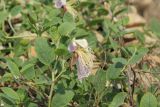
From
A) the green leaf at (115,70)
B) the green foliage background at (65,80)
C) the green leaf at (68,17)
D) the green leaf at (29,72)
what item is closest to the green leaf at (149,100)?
the green foliage background at (65,80)

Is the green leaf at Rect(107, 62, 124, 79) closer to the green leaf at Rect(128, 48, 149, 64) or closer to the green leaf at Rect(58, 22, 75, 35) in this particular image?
the green leaf at Rect(128, 48, 149, 64)

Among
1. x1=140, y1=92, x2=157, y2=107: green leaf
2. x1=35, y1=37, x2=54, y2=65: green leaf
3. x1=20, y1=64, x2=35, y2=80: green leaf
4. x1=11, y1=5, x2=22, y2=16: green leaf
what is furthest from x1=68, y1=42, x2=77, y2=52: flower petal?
x1=11, y1=5, x2=22, y2=16: green leaf

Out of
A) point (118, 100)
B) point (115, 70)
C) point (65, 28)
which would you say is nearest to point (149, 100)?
point (118, 100)

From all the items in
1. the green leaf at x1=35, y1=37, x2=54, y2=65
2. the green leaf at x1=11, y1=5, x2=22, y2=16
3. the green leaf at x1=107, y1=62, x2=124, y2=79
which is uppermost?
the green leaf at x1=11, y1=5, x2=22, y2=16

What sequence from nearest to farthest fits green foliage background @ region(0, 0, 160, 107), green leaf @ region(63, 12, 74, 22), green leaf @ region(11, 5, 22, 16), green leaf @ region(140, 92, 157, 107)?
green leaf @ region(140, 92, 157, 107) → green foliage background @ region(0, 0, 160, 107) → green leaf @ region(63, 12, 74, 22) → green leaf @ region(11, 5, 22, 16)

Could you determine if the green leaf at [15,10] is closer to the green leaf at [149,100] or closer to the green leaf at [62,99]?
the green leaf at [62,99]

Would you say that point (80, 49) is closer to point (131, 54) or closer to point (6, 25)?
point (131, 54)

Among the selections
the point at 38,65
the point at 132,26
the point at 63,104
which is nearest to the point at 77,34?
the point at 38,65
